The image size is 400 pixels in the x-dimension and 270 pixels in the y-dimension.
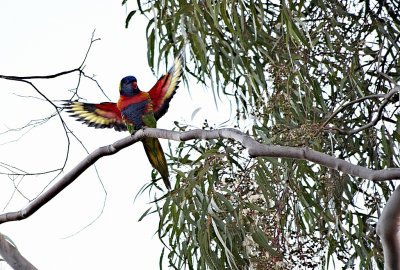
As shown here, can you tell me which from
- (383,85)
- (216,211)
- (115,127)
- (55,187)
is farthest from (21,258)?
(383,85)

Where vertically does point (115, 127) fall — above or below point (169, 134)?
above

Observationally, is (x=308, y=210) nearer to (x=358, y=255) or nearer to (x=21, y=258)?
(x=358, y=255)

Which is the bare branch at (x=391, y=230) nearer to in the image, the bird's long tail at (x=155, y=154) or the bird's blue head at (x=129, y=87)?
the bird's long tail at (x=155, y=154)

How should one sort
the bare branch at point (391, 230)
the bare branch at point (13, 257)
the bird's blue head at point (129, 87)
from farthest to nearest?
1. the bird's blue head at point (129, 87)
2. the bare branch at point (13, 257)
3. the bare branch at point (391, 230)

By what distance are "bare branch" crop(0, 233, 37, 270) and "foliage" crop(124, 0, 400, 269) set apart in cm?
50

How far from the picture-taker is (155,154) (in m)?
2.12

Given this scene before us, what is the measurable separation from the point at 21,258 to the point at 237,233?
76cm

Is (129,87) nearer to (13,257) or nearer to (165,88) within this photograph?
(165,88)

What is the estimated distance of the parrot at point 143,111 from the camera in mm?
2088

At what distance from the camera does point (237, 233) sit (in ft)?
6.12

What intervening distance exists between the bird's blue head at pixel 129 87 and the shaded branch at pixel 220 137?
0.62 meters

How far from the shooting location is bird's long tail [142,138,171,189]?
2.11 meters

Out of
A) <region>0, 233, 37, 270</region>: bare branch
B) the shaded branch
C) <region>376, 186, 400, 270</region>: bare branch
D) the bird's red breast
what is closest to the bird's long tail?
the bird's red breast

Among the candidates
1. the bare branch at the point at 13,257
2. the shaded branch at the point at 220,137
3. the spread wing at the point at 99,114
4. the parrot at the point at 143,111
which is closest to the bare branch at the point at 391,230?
the shaded branch at the point at 220,137
